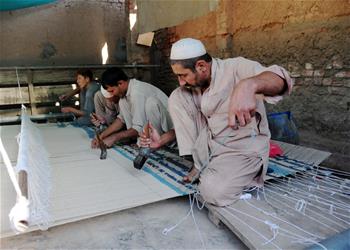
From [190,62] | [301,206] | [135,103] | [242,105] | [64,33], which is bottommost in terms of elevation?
[301,206]

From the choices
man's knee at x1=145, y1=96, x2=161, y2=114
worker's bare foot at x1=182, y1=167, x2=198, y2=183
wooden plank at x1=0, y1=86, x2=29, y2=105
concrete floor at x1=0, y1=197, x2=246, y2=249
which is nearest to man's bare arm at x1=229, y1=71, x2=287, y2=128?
concrete floor at x1=0, y1=197, x2=246, y2=249

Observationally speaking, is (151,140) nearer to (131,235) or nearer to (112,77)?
(131,235)

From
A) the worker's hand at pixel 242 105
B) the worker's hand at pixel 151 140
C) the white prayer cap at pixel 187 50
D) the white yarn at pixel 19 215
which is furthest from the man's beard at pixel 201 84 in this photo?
the white yarn at pixel 19 215

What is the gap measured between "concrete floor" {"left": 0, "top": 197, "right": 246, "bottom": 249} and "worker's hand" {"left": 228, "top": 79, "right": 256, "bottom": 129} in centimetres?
64

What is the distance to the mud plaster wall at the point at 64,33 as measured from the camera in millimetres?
5152

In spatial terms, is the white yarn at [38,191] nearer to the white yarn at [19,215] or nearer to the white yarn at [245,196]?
the white yarn at [19,215]

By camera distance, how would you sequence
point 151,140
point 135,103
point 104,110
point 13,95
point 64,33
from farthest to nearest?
point 64,33 < point 13,95 < point 104,110 < point 135,103 < point 151,140

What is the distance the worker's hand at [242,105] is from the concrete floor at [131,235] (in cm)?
64

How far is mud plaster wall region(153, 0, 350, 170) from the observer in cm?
274

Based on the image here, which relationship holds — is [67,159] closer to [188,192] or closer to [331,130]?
[188,192]

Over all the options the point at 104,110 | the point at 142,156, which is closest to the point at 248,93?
the point at 142,156

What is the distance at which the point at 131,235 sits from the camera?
61.3 inches

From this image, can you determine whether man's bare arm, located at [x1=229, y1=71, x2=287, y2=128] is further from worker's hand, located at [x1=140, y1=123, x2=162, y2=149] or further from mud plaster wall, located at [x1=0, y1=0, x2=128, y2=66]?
mud plaster wall, located at [x1=0, y1=0, x2=128, y2=66]

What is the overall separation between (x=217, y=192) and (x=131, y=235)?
0.48 metres
